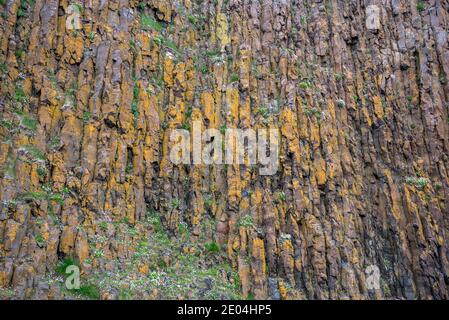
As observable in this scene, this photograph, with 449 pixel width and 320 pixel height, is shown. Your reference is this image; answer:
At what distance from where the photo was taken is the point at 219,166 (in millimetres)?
23328

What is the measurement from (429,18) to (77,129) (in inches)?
897

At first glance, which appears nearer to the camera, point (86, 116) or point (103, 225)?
point (103, 225)

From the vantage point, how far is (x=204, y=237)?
70.9 ft

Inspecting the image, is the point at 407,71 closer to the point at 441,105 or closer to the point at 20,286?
the point at 441,105

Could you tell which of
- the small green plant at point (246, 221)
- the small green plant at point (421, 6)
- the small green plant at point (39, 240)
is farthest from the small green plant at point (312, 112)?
the small green plant at point (39, 240)

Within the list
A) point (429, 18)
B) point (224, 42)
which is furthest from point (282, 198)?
point (429, 18)

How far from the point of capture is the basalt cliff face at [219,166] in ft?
63.3

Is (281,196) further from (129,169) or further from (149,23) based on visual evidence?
(149,23)

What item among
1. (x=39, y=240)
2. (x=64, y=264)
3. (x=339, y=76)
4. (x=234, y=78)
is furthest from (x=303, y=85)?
(x=39, y=240)

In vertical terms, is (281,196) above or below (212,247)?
above

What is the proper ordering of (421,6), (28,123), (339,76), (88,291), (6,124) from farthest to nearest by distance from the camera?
1. (421,6)
2. (339,76)
3. (28,123)
4. (6,124)
5. (88,291)

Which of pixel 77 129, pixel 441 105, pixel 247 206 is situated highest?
pixel 441 105

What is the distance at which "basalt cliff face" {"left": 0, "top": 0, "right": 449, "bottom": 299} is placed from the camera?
19297 millimetres

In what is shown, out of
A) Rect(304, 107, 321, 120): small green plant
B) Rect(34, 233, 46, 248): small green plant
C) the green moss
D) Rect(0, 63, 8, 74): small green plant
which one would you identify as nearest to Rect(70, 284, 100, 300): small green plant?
Rect(34, 233, 46, 248): small green plant
